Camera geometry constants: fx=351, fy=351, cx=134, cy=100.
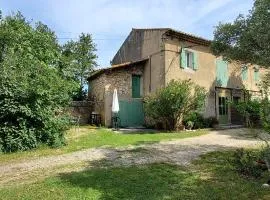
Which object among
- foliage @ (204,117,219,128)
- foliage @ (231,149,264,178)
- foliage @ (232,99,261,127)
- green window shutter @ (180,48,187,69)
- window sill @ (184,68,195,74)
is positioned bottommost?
foliage @ (231,149,264,178)

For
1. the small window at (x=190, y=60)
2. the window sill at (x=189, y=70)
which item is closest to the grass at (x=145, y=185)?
the window sill at (x=189, y=70)

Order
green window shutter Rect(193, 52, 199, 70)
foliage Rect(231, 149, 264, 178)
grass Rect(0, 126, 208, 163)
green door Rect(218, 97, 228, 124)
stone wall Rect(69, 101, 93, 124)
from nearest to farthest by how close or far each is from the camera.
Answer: foliage Rect(231, 149, 264, 178) → grass Rect(0, 126, 208, 163) → green window shutter Rect(193, 52, 199, 70) → stone wall Rect(69, 101, 93, 124) → green door Rect(218, 97, 228, 124)

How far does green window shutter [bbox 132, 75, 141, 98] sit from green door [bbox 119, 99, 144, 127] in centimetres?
49

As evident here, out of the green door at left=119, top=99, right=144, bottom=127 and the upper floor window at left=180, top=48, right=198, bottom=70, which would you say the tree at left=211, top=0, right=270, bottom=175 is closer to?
the upper floor window at left=180, top=48, right=198, bottom=70

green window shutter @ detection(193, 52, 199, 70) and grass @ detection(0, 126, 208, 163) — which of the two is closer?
grass @ detection(0, 126, 208, 163)

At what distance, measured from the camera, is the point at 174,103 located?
18453 millimetres

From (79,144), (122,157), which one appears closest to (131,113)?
(79,144)

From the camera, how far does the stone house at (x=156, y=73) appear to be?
2122 cm

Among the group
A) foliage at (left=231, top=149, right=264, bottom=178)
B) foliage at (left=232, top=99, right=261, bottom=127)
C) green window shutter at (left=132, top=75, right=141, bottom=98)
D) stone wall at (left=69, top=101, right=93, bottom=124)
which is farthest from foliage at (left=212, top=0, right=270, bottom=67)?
stone wall at (left=69, top=101, right=93, bottom=124)

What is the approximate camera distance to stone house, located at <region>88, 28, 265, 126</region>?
69.6 ft

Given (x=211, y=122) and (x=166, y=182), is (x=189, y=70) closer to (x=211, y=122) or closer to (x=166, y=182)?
(x=211, y=122)

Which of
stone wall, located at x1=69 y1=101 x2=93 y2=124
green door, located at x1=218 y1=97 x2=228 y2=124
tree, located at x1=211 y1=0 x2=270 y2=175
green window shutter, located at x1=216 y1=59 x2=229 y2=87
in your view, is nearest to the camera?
tree, located at x1=211 y1=0 x2=270 y2=175

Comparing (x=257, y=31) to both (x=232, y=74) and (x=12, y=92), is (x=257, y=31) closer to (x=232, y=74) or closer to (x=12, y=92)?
(x=12, y=92)

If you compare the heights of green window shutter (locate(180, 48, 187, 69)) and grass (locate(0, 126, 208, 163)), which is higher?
green window shutter (locate(180, 48, 187, 69))
